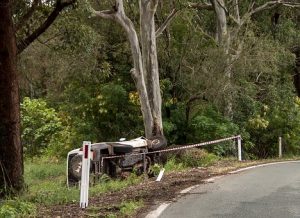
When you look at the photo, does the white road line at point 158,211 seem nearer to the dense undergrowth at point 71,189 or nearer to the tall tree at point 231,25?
the dense undergrowth at point 71,189

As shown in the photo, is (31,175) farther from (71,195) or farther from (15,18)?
(71,195)

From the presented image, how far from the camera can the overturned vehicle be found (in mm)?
12969

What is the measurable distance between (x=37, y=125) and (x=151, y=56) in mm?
12715

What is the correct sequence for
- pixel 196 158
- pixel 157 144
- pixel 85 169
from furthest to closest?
pixel 196 158, pixel 157 144, pixel 85 169

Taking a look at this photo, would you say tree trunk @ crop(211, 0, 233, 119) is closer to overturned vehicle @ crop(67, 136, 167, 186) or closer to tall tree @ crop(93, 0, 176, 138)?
tall tree @ crop(93, 0, 176, 138)

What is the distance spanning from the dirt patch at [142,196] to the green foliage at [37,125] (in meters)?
14.9

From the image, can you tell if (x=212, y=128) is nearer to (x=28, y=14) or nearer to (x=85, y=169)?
(x=28, y=14)

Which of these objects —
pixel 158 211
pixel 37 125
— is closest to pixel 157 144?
pixel 158 211

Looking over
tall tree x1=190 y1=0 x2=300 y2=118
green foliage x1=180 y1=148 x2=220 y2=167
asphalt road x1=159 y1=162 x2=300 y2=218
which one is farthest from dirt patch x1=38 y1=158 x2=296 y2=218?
tall tree x1=190 y1=0 x2=300 y2=118

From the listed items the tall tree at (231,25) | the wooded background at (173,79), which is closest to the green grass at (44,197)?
the wooded background at (173,79)

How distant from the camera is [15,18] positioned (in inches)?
468

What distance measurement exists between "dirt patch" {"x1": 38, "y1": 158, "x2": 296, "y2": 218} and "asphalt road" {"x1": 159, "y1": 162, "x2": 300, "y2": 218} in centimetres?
42

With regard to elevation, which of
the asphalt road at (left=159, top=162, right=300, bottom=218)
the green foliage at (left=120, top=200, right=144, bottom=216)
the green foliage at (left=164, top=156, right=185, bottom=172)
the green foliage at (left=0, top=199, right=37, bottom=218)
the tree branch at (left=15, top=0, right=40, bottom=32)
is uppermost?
the tree branch at (left=15, top=0, right=40, bottom=32)

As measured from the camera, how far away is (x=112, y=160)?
13.5 meters
